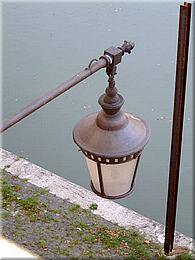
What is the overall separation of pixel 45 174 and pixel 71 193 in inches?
9.3

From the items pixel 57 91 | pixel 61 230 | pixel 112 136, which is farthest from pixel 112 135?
pixel 61 230

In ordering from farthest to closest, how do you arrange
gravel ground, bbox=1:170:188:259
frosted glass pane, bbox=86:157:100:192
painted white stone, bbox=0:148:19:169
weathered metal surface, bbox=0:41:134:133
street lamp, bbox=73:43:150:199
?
1. painted white stone, bbox=0:148:19:169
2. gravel ground, bbox=1:170:188:259
3. frosted glass pane, bbox=86:157:100:192
4. street lamp, bbox=73:43:150:199
5. weathered metal surface, bbox=0:41:134:133

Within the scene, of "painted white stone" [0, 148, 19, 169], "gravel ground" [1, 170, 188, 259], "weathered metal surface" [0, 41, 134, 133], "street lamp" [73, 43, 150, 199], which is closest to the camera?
"weathered metal surface" [0, 41, 134, 133]

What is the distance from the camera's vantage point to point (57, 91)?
1458 millimetres

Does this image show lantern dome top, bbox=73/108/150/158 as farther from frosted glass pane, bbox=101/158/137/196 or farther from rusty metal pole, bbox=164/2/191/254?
rusty metal pole, bbox=164/2/191/254

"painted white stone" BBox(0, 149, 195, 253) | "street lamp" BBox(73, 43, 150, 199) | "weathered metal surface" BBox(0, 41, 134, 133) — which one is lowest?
"painted white stone" BBox(0, 149, 195, 253)

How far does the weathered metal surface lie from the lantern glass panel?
340 mm

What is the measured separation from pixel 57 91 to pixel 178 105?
63 centimetres

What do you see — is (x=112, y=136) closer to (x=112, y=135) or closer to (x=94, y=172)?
(x=112, y=135)

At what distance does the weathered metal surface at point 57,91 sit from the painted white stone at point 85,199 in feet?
4.88

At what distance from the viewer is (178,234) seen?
2867mm

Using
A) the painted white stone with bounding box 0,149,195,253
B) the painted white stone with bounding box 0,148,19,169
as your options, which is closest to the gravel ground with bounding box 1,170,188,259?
the painted white stone with bounding box 0,149,195,253

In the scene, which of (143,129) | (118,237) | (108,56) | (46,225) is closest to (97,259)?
(118,237)

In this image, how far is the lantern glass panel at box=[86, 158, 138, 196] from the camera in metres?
1.75
